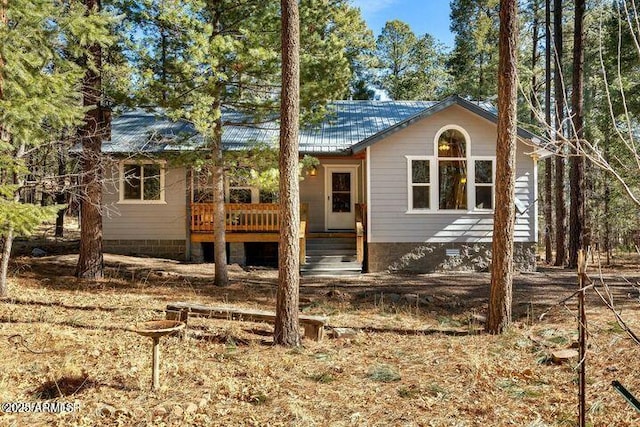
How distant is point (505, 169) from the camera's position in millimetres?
6867

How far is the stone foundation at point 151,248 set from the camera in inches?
559

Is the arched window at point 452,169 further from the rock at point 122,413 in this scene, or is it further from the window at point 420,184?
the rock at point 122,413

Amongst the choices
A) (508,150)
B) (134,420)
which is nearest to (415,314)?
(508,150)

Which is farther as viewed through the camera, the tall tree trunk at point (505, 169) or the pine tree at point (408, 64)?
the pine tree at point (408, 64)

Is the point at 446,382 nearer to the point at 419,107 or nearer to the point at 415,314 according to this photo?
the point at 415,314

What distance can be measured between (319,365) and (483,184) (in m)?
8.89

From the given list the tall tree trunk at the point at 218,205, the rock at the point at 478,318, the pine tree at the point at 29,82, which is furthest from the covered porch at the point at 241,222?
the pine tree at the point at 29,82

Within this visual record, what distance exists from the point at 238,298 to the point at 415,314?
339 centimetres

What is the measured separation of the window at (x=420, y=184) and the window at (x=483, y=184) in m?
1.30

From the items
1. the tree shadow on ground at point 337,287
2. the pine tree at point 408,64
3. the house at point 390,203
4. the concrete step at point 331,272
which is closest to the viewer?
the tree shadow on ground at point 337,287

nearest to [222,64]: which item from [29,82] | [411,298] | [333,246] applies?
[29,82]

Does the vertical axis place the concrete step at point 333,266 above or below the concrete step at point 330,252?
below

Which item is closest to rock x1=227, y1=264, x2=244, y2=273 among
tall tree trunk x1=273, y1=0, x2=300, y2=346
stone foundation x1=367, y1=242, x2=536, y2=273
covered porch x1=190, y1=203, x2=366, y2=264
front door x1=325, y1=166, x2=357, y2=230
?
covered porch x1=190, y1=203, x2=366, y2=264

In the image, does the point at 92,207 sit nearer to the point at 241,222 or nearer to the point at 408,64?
the point at 241,222
